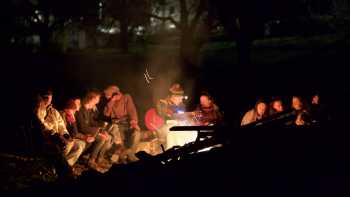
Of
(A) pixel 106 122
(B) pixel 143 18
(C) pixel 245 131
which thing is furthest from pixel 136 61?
(C) pixel 245 131

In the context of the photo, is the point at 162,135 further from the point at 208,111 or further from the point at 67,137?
the point at 67,137

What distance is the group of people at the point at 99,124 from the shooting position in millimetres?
7371

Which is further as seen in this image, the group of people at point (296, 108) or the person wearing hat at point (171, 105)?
the person wearing hat at point (171, 105)

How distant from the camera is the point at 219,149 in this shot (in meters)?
4.70

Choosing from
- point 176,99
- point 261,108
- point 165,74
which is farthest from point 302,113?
point 165,74

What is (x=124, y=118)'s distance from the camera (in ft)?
30.7

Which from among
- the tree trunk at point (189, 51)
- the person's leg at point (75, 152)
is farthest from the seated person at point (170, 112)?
the tree trunk at point (189, 51)

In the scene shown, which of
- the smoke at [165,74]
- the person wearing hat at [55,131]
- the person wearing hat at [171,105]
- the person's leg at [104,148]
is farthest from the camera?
the smoke at [165,74]

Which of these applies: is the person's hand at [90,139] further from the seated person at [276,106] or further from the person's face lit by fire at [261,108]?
the seated person at [276,106]

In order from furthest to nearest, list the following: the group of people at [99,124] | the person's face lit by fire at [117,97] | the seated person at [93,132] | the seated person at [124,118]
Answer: the person's face lit by fire at [117,97] → the seated person at [124,118] → the seated person at [93,132] → the group of people at [99,124]

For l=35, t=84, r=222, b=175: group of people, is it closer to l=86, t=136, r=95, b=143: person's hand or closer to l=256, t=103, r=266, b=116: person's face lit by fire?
l=86, t=136, r=95, b=143: person's hand

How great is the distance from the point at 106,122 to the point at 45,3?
61.2 feet

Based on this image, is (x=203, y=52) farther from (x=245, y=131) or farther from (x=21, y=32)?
(x=245, y=131)

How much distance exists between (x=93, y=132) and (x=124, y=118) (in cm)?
127
